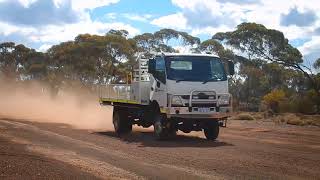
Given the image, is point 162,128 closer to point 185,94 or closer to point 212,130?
point 185,94

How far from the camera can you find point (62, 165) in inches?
496

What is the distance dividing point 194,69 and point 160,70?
1094mm

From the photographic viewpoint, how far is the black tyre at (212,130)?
18991 mm

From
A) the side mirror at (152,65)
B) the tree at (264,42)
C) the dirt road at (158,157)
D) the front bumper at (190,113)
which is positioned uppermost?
the tree at (264,42)

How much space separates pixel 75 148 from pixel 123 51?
166 ft

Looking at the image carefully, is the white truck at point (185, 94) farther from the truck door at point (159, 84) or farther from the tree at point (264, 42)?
the tree at point (264, 42)

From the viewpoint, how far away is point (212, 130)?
19.2 meters

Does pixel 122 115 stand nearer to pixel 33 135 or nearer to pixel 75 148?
pixel 33 135

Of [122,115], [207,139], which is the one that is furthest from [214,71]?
[122,115]

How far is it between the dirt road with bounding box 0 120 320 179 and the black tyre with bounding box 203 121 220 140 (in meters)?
→ 0.31

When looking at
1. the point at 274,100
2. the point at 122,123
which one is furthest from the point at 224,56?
the point at 122,123

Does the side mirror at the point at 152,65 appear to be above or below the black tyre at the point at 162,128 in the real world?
above

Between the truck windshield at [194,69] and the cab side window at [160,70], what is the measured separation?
16cm

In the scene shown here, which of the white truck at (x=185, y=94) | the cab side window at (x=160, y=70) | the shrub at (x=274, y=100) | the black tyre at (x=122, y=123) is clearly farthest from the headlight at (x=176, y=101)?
the shrub at (x=274, y=100)
